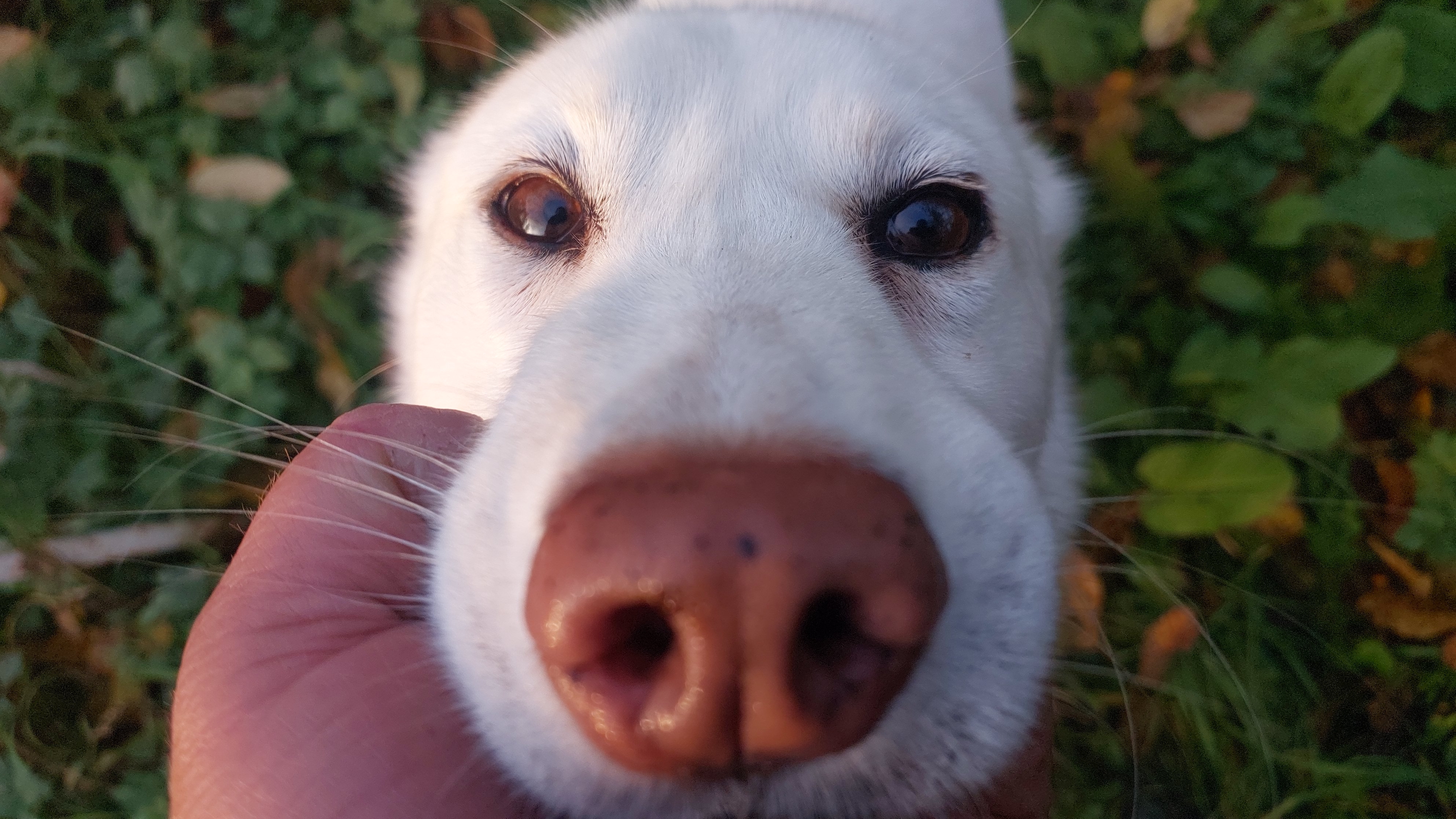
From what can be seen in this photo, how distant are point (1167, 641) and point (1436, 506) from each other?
42.6 inches

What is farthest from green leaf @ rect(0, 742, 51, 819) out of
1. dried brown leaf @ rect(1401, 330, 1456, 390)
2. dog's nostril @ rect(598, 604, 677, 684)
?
dried brown leaf @ rect(1401, 330, 1456, 390)

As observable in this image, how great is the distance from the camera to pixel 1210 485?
121 inches

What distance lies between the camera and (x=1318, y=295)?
3.70m

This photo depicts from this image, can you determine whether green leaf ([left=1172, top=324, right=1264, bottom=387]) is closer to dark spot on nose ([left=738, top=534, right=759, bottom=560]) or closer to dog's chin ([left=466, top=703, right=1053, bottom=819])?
dog's chin ([left=466, top=703, right=1053, bottom=819])

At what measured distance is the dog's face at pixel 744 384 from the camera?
38.2 inches

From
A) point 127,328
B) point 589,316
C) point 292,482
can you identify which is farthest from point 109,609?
point 589,316

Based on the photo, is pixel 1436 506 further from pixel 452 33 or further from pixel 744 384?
pixel 452 33

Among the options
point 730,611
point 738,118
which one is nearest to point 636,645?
point 730,611

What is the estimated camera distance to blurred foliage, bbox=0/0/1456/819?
312cm

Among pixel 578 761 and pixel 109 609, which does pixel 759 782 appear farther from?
pixel 109 609

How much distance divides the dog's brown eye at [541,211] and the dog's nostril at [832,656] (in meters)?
1.31

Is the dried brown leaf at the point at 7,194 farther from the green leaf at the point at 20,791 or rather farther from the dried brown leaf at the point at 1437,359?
the dried brown leaf at the point at 1437,359

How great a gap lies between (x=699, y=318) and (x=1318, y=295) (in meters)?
3.55

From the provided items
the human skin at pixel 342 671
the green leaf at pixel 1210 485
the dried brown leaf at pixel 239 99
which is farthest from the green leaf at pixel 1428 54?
the dried brown leaf at pixel 239 99
